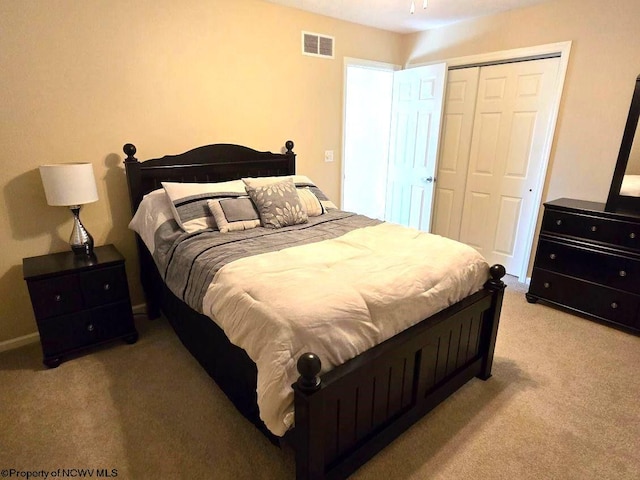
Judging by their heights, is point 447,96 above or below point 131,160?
above

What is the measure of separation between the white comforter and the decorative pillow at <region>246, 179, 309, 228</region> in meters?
0.55

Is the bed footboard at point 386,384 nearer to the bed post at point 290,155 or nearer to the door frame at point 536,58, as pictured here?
the door frame at point 536,58

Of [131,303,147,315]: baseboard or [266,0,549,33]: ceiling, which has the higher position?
[266,0,549,33]: ceiling

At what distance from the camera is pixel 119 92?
8.30ft

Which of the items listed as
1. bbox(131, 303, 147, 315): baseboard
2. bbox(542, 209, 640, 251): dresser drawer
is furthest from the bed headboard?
bbox(542, 209, 640, 251): dresser drawer

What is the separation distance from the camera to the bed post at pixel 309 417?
122cm

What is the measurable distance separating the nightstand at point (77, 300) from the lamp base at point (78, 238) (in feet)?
0.17

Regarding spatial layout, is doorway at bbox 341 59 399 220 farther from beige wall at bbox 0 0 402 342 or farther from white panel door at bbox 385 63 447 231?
beige wall at bbox 0 0 402 342

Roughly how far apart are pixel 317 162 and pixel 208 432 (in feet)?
8.86

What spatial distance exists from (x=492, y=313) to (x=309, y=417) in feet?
4.39

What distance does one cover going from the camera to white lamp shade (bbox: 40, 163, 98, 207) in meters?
2.17

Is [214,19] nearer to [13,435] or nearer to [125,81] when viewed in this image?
[125,81]

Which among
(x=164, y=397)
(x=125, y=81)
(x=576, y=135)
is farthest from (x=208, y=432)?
(x=576, y=135)

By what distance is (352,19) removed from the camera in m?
3.51
